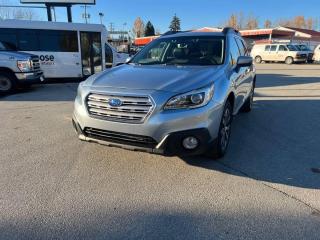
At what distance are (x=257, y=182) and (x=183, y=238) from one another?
1.46 m

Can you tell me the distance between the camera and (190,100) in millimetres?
3596

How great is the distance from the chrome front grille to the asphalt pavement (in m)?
0.76

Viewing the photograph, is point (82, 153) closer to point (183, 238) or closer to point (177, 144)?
point (177, 144)

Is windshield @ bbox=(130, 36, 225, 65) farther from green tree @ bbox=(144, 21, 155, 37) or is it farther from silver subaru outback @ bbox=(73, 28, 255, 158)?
green tree @ bbox=(144, 21, 155, 37)

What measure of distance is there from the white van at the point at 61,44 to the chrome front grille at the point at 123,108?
10.4 meters

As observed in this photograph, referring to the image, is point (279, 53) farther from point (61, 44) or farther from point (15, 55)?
point (15, 55)

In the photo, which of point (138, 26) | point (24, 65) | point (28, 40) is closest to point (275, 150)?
point (24, 65)

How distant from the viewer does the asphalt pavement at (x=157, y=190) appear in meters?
2.82

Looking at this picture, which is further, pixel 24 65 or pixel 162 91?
pixel 24 65

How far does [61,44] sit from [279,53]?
2339 cm

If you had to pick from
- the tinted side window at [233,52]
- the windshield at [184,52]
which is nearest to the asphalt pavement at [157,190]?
the tinted side window at [233,52]

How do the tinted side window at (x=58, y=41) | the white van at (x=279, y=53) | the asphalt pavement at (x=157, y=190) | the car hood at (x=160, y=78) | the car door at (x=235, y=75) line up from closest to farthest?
the asphalt pavement at (x=157, y=190), the car hood at (x=160, y=78), the car door at (x=235, y=75), the tinted side window at (x=58, y=41), the white van at (x=279, y=53)

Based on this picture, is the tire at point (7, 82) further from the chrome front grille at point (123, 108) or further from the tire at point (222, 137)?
the tire at point (222, 137)

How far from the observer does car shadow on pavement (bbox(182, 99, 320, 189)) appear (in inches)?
155
